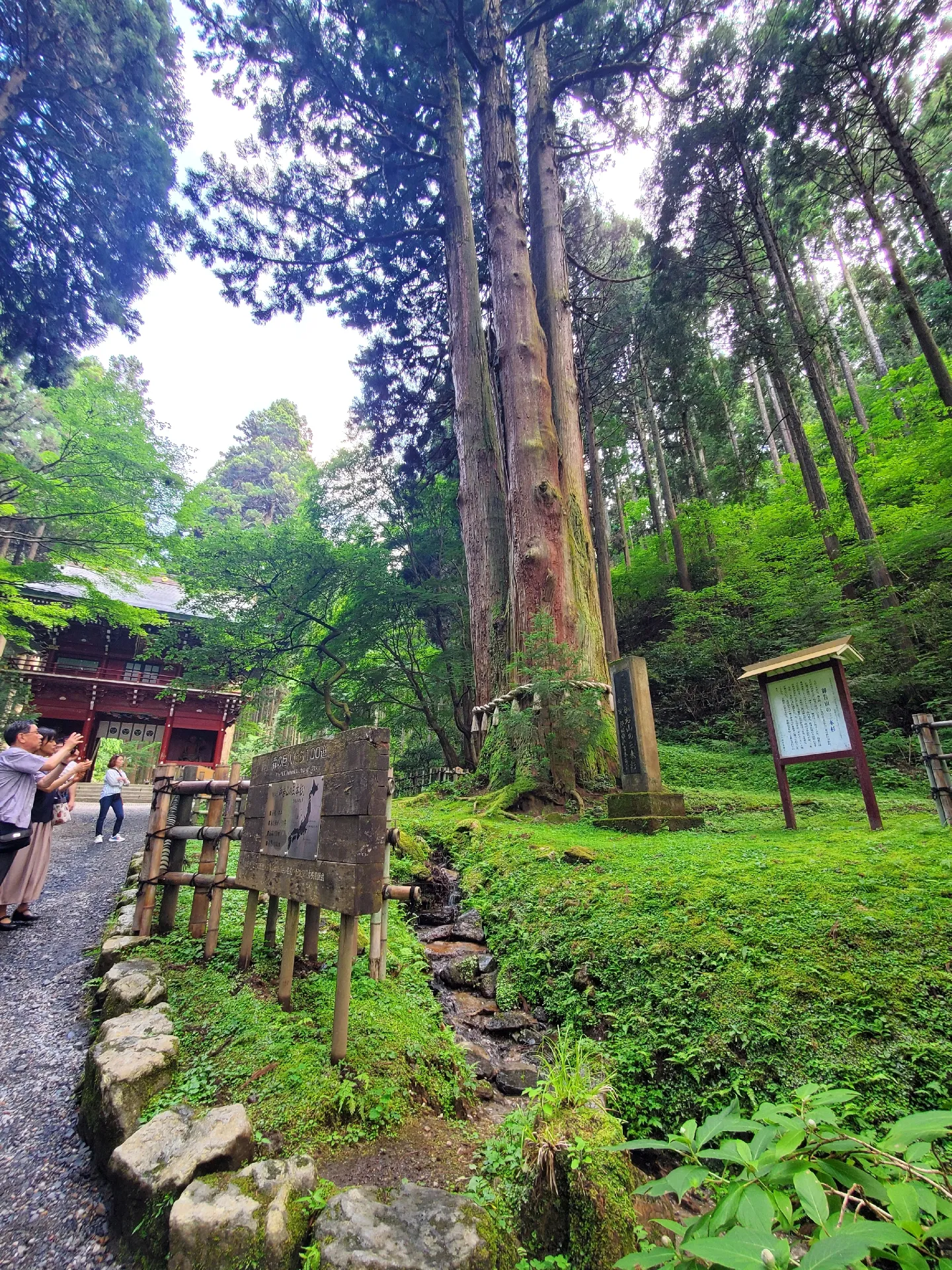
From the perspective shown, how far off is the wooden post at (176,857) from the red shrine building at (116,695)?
43.9 feet

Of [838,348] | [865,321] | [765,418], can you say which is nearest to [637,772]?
[838,348]

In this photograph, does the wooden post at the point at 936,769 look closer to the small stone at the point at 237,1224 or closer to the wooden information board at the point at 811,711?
the wooden information board at the point at 811,711

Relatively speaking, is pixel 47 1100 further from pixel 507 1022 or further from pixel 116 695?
pixel 116 695

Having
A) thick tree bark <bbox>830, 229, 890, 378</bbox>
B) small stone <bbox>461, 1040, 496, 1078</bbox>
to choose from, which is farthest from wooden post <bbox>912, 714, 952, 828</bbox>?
thick tree bark <bbox>830, 229, 890, 378</bbox>

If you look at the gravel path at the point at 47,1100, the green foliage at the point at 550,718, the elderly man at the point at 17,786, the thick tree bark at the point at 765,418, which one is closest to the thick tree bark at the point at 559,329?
the green foliage at the point at 550,718

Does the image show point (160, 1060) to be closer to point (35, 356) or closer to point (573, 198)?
point (35, 356)

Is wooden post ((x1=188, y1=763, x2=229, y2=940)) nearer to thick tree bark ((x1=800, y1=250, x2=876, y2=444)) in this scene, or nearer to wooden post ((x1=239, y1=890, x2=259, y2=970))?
wooden post ((x1=239, y1=890, x2=259, y2=970))

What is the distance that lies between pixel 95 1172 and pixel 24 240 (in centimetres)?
1526

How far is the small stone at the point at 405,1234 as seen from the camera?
48.2 inches

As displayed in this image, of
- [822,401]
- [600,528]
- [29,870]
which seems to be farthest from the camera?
[600,528]

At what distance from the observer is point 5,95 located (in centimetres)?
966

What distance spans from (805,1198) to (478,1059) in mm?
1919

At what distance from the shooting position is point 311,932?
2770 millimetres

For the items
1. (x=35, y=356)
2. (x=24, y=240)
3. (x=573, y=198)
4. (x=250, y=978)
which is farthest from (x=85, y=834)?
(x=573, y=198)
